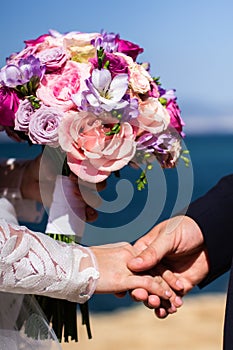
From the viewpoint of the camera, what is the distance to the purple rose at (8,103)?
1.96 m

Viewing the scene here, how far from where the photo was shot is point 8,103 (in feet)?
6.43

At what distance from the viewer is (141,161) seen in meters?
2.00

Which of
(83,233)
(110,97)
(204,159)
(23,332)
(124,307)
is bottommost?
(204,159)

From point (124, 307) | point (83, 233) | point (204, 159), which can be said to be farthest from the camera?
point (204, 159)

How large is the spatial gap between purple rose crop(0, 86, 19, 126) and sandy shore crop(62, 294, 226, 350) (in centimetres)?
378

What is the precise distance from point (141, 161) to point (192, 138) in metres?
33.9

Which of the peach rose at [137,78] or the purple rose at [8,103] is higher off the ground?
the peach rose at [137,78]

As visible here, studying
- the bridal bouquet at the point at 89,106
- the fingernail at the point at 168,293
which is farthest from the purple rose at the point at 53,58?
the fingernail at the point at 168,293

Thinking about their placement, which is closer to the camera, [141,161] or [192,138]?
[141,161]

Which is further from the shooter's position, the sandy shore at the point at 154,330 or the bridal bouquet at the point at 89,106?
the sandy shore at the point at 154,330

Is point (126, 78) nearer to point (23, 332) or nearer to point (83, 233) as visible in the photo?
point (83, 233)

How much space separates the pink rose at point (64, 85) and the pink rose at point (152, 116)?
0.59 ft

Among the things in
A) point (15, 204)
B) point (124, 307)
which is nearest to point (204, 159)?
point (124, 307)

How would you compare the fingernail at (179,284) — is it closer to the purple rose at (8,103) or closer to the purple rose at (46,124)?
the purple rose at (46,124)
